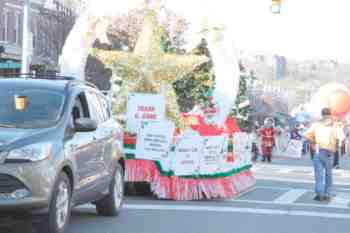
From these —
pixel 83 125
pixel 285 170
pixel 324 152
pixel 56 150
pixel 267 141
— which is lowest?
pixel 285 170

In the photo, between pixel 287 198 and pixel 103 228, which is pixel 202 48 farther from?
pixel 103 228

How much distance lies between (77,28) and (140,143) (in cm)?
425

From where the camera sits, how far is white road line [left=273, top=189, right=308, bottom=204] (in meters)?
15.1

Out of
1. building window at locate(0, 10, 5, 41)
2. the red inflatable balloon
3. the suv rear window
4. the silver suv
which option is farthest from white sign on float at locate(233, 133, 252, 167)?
building window at locate(0, 10, 5, 41)

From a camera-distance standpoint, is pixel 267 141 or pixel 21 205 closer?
pixel 21 205

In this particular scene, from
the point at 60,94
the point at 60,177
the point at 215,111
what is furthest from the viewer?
the point at 215,111

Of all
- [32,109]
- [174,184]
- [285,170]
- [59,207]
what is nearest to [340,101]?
[285,170]

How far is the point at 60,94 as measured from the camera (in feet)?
33.0

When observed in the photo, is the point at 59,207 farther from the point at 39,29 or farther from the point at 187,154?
the point at 39,29

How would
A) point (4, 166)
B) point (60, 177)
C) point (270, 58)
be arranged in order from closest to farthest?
point (4, 166) < point (60, 177) < point (270, 58)

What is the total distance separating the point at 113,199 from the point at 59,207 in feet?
8.37

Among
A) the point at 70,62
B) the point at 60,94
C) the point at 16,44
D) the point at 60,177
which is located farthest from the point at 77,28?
the point at 16,44

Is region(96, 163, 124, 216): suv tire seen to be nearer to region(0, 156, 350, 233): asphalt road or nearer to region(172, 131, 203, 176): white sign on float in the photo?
region(0, 156, 350, 233): asphalt road

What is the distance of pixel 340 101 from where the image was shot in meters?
29.1
